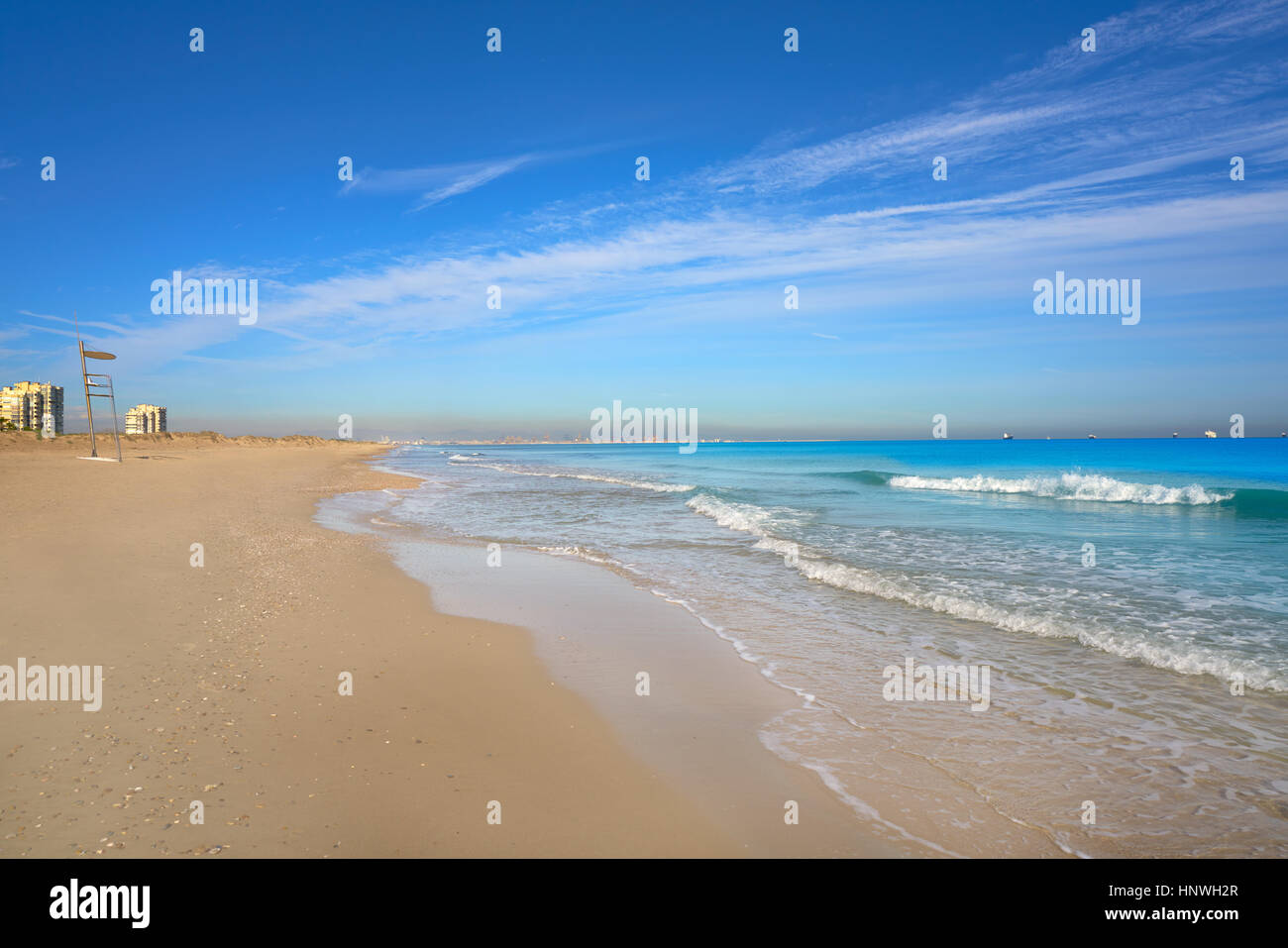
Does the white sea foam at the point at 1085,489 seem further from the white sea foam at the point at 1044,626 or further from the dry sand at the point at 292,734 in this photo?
the dry sand at the point at 292,734

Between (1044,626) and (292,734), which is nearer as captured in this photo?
(292,734)

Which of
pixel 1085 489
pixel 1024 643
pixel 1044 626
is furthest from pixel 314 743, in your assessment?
pixel 1085 489

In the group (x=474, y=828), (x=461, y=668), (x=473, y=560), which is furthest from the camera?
(x=473, y=560)

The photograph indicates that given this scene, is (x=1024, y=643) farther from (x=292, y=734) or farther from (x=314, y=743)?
(x=292, y=734)

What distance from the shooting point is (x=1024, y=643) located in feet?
25.7

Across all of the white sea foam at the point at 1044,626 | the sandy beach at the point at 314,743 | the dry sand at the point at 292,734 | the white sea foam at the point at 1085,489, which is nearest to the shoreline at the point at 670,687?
the sandy beach at the point at 314,743

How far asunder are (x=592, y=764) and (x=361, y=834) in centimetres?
164

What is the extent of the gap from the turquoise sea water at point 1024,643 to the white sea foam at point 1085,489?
5539 mm

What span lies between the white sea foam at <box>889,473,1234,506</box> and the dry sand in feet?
94.7

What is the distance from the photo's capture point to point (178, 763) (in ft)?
13.6

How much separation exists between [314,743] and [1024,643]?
25.7ft
